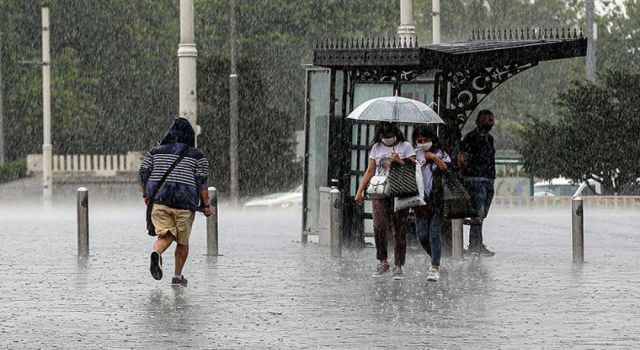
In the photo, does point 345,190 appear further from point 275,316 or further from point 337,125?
point 275,316

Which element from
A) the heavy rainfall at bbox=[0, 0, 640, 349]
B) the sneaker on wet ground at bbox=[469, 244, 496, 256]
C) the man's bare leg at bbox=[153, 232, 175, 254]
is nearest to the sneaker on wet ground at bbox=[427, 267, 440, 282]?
the heavy rainfall at bbox=[0, 0, 640, 349]

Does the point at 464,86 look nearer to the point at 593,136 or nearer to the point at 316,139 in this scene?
the point at 316,139

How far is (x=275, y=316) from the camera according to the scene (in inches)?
535

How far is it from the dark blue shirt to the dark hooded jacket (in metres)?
4.97

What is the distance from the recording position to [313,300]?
588 inches

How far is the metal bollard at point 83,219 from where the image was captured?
68.6 feet

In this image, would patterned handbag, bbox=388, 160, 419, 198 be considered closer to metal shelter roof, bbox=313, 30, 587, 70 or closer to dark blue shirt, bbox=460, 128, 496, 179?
metal shelter roof, bbox=313, 30, 587, 70

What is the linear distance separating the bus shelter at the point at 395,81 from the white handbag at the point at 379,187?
302 centimetres

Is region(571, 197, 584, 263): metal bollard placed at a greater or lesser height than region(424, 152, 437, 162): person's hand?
lesser

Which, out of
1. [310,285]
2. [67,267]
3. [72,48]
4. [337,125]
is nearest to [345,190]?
[337,125]

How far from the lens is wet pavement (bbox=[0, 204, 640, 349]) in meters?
12.2

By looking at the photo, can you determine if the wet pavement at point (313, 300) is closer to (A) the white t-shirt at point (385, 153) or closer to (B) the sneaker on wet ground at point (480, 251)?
(B) the sneaker on wet ground at point (480, 251)

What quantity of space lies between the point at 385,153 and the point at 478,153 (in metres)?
3.47

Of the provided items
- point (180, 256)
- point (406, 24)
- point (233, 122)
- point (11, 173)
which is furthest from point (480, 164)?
point (11, 173)
